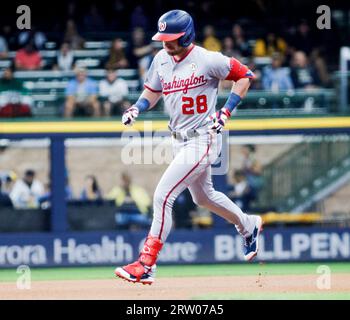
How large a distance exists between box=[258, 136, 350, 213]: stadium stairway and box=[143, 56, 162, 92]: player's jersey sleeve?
4316 millimetres

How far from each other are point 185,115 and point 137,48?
7.95 m

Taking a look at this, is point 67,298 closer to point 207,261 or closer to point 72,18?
point 207,261

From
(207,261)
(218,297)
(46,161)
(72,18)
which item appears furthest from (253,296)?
(72,18)

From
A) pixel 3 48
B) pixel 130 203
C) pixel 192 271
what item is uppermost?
pixel 3 48

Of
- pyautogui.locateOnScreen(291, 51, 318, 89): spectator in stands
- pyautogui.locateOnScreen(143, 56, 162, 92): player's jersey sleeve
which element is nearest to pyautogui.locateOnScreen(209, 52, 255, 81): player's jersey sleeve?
pyautogui.locateOnScreen(143, 56, 162, 92): player's jersey sleeve

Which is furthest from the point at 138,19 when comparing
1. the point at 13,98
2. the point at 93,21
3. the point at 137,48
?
the point at 13,98

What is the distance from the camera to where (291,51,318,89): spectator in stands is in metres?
15.9

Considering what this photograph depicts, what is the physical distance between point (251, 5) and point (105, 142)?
651 centimetres

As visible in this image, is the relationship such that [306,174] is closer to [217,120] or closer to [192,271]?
[192,271]

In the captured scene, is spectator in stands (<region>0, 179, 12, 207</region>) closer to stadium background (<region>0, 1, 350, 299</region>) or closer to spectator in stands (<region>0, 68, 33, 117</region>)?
stadium background (<region>0, 1, 350, 299</region>)

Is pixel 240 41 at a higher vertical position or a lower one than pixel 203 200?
higher

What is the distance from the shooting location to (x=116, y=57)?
658 inches

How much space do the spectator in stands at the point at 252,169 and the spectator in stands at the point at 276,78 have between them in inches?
94.6

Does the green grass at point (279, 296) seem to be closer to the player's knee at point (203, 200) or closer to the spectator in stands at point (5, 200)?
the player's knee at point (203, 200)
